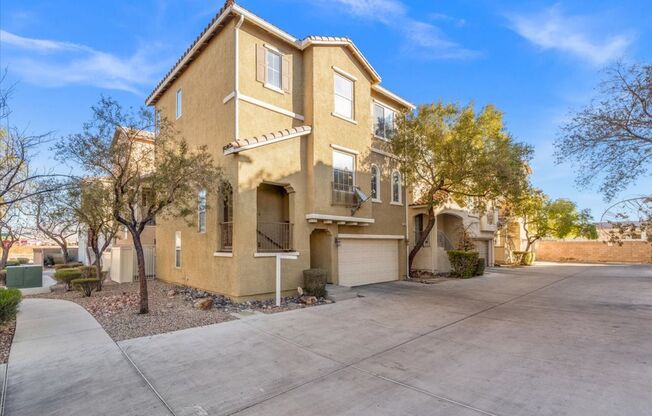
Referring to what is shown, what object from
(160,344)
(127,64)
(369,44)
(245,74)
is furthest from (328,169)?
(127,64)

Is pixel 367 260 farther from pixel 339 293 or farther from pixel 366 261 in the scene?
pixel 339 293

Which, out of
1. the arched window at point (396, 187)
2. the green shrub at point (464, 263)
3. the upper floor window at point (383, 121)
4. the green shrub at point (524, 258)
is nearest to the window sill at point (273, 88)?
the upper floor window at point (383, 121)

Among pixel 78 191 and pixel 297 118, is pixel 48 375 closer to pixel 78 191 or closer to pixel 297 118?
pixel 78 191

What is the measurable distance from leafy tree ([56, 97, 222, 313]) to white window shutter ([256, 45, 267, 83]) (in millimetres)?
3805

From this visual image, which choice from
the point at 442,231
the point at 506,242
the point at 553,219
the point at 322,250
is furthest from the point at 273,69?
the point at 553,219

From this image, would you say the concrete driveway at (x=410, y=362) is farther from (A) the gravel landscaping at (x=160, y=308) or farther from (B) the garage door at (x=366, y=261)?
(B) the garage door at (x=366, y=261)

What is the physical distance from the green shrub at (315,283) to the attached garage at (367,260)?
2151mm

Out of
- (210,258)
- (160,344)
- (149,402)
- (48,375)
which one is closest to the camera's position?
(149,402)

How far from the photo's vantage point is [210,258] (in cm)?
1204

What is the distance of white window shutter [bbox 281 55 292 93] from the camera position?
41.3 ft

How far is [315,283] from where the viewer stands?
11.5 meters

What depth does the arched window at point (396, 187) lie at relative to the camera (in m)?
17.2

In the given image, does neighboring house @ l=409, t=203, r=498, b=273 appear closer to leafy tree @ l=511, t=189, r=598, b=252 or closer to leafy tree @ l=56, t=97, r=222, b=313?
leafy tree @ l=511, t=189, r=598, b=252

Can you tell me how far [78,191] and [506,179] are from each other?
15.7 m
